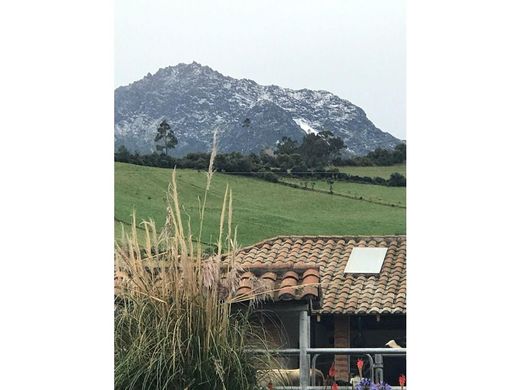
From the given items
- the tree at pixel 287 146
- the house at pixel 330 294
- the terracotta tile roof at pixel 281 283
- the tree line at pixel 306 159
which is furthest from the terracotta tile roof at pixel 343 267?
the tree at pixel 287 146

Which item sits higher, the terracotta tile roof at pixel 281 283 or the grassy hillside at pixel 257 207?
the grassy hillside at pixel 257 207

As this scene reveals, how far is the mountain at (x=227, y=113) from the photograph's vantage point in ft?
14.1

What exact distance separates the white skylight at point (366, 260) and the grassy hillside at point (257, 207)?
0.15m

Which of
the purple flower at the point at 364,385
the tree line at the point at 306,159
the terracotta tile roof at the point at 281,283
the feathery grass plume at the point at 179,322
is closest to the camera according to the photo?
the feathery grass plume at the point at 179,322

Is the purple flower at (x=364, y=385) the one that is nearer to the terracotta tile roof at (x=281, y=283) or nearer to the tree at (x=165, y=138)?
the terracotta tile roof at (x=281, y=283)

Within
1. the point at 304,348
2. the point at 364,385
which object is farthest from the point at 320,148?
the point at 364,385

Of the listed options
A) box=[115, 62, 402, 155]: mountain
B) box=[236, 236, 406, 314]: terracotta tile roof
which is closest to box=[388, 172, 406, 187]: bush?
box=[115, 62, 402, 155]: mountain

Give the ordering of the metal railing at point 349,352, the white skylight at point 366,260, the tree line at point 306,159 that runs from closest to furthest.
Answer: the metal railing at point 349,352
the tree line at point 306,159
the white skylight at point 366,260

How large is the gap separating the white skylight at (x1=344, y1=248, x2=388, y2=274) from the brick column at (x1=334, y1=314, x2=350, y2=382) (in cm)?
39

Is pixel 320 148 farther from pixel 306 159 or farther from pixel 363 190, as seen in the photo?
pixel 363 190

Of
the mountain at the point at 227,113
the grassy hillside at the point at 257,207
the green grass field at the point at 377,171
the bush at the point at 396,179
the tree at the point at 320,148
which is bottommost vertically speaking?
the grassy hillside at the point at 257,207

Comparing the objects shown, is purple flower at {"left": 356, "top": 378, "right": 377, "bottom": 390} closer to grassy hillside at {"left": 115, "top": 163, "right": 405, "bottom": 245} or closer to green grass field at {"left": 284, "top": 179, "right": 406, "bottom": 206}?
grassy hillside at {"left": 115, "top": 163, "right": 405, "bottom": 245}
